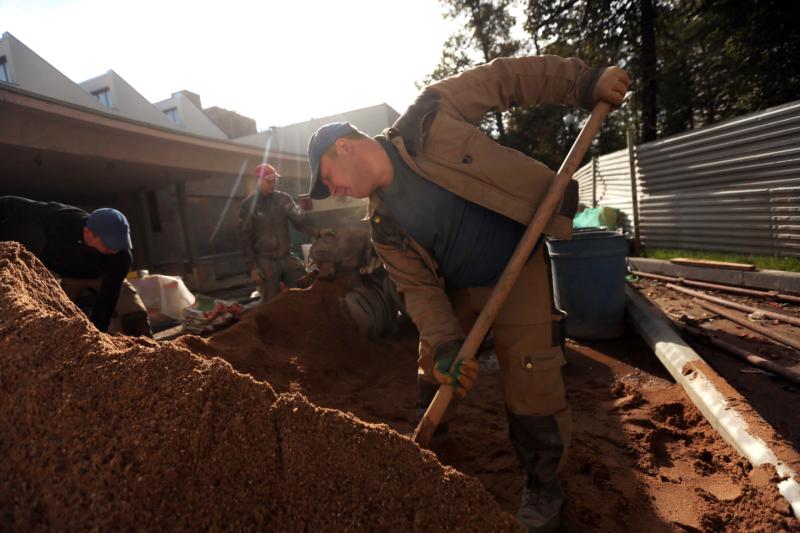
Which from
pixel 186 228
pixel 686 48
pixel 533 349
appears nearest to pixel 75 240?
pixel 533 349

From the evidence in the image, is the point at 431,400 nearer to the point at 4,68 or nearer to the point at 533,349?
the point at 533,349

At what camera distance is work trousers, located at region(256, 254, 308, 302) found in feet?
19.0

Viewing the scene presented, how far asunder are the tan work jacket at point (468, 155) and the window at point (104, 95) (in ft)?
71.4

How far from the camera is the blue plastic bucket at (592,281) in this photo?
383 cm

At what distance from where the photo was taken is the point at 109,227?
124 inches

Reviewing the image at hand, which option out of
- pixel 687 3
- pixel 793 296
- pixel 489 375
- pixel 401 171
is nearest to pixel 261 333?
pixel 489 375

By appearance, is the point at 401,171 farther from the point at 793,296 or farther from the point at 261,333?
the point at 793,296

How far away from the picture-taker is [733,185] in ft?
19.6

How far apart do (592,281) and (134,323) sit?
4411 millimetres

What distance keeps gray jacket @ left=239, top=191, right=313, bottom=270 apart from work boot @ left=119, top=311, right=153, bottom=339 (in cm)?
179

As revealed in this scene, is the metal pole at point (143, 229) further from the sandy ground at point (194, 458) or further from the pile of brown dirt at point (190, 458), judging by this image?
the pile of brown dirt at point (190, 458)

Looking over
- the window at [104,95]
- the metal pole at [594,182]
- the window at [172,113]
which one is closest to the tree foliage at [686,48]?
the metal pole at [594,182]

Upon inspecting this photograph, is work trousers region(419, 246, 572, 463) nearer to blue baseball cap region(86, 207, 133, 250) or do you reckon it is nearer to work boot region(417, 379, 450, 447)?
work boot region(417, 379, 450, 447)

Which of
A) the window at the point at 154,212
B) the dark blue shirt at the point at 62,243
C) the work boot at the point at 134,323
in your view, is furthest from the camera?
the window at the point at 154,212
